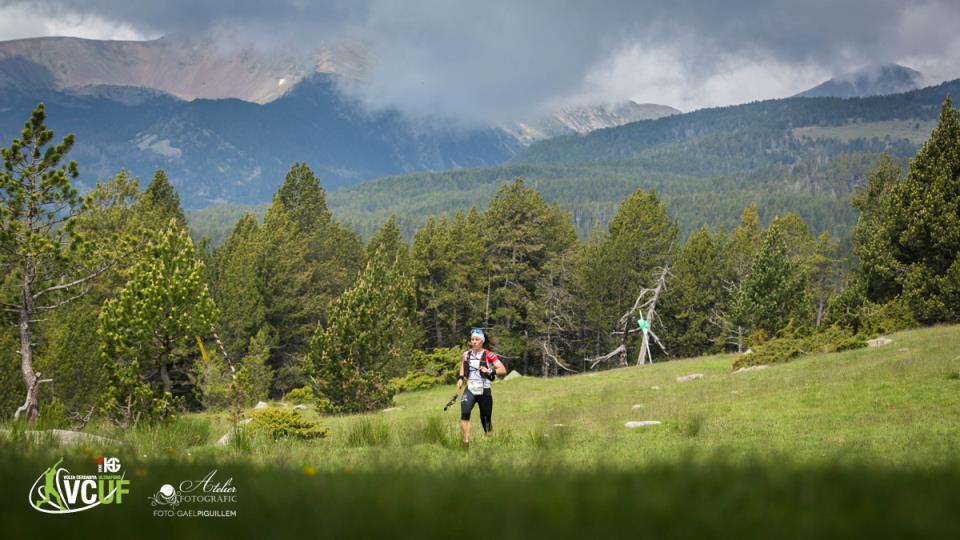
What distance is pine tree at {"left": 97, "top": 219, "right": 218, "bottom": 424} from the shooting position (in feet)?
84.2

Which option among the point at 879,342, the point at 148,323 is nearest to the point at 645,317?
the point at 879,342

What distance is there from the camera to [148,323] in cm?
2608

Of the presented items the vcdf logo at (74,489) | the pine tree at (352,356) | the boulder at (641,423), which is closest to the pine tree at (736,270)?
the pine tree at (352,356)

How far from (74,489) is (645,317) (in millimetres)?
54258

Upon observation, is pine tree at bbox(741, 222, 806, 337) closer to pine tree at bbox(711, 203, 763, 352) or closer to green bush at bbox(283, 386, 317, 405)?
pine tree at bbox(711, 203, 763, 352)

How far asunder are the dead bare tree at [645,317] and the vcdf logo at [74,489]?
4351 cm

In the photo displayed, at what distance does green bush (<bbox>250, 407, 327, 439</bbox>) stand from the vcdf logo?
30.6ft

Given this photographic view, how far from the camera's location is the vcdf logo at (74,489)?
11.7ft

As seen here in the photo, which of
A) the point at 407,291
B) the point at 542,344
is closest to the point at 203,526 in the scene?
the point at 407,291

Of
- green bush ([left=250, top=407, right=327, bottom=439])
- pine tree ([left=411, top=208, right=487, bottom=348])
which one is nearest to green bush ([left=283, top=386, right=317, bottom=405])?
pine tree ([left=411, top=208, right=487, bottom=348])

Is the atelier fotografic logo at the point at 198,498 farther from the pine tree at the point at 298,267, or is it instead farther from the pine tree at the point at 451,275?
the pine tree at the point at 451,275

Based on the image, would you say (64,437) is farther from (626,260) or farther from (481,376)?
(626,260)

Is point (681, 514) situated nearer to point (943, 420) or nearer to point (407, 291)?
→ point (943, 420)

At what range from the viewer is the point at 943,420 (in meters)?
12.8
